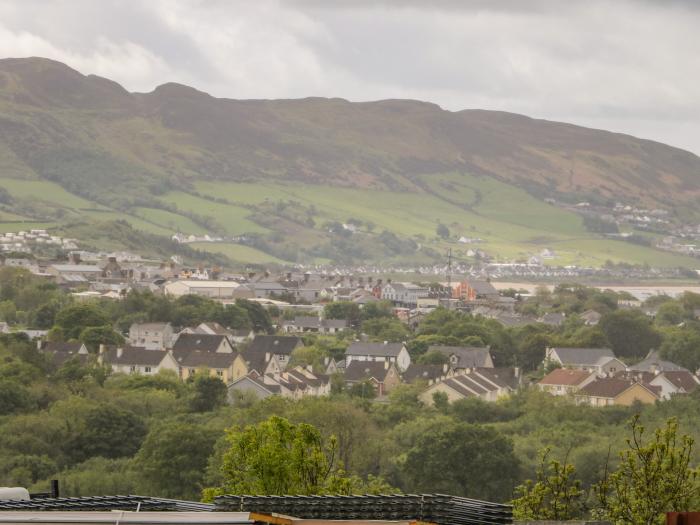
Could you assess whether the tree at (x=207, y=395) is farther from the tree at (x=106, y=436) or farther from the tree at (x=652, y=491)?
the tree at (x=652, y=491)

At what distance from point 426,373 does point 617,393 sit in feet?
41.3

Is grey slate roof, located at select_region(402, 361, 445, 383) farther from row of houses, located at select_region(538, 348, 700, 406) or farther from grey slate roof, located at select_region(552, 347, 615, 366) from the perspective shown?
grey slate roof, located at select_region(552, 347, 615, 366)

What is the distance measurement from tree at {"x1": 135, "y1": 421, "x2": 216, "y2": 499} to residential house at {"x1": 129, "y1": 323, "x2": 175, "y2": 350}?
49.1 m

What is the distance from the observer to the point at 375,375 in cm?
8388

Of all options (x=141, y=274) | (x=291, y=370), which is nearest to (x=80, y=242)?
(x=141, y=274)

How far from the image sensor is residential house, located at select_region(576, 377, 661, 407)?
247ft

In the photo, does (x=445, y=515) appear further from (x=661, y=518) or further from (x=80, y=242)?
(x=80, y=242)

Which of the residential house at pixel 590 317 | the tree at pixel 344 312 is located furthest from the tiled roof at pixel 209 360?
the residential house at pixel 590 317

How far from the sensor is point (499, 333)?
4075 inches

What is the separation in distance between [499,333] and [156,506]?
9160 centimetres

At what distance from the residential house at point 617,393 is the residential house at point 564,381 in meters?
0.96

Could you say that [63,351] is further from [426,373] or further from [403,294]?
[403,294]

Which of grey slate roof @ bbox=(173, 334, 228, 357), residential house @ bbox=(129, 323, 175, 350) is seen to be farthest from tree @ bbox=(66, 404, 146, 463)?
residential house @ bbox=(129, 323, 175, 350)

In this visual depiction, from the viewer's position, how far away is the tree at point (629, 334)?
108 meters
